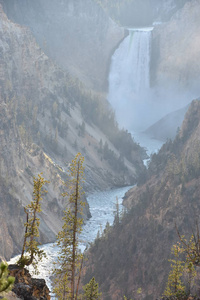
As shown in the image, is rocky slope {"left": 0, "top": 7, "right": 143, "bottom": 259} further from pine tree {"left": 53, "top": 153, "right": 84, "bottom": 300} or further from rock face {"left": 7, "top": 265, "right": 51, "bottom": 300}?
rock face {"left": 7, "top": 265, "right": 51, "bottom": 300}

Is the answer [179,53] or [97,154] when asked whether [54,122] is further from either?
[179,53]

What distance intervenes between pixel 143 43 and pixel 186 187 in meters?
139

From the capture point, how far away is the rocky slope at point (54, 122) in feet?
296

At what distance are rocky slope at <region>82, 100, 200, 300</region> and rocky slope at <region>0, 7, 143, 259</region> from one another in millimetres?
21291

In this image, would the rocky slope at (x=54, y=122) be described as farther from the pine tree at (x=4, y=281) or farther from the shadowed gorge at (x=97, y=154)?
the pine tree at (x=4, y=281)

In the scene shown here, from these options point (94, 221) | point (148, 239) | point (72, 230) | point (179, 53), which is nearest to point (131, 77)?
point (179, 53)

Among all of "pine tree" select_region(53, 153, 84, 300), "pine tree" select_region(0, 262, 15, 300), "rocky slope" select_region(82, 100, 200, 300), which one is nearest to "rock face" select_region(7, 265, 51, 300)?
"pine tree" select_region(53, 153, 84, 300)

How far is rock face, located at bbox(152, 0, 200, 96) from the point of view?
641ft

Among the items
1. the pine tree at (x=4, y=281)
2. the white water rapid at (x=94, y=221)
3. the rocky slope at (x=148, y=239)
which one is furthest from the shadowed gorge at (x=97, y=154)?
the white water rapid at (x=94, y=221)

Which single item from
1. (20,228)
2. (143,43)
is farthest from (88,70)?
(20,228)

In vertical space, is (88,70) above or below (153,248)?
above

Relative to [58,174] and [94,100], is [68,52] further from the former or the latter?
[58,174]

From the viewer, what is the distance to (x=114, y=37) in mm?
194500

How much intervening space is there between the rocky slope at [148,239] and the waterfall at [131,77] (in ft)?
402
